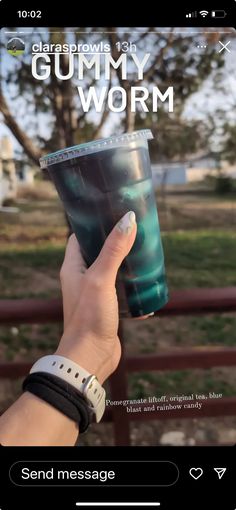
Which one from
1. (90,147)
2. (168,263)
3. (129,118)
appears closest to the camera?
(90,147)

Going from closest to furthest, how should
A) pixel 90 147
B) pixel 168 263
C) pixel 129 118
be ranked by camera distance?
pixel 90 147
pixel 129 118
pixel 168 263

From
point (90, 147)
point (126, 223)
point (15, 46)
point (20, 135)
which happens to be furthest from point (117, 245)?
point (15, 46)

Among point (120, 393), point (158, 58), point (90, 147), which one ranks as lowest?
point (120, 393)

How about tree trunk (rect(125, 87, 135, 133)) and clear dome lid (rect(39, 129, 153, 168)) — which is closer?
clear dome lid (rect(39, 129, 153, 168))

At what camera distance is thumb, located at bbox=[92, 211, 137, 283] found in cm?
90

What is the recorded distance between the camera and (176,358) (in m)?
1.18

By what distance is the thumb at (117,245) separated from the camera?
896 mm

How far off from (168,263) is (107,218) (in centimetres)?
25
